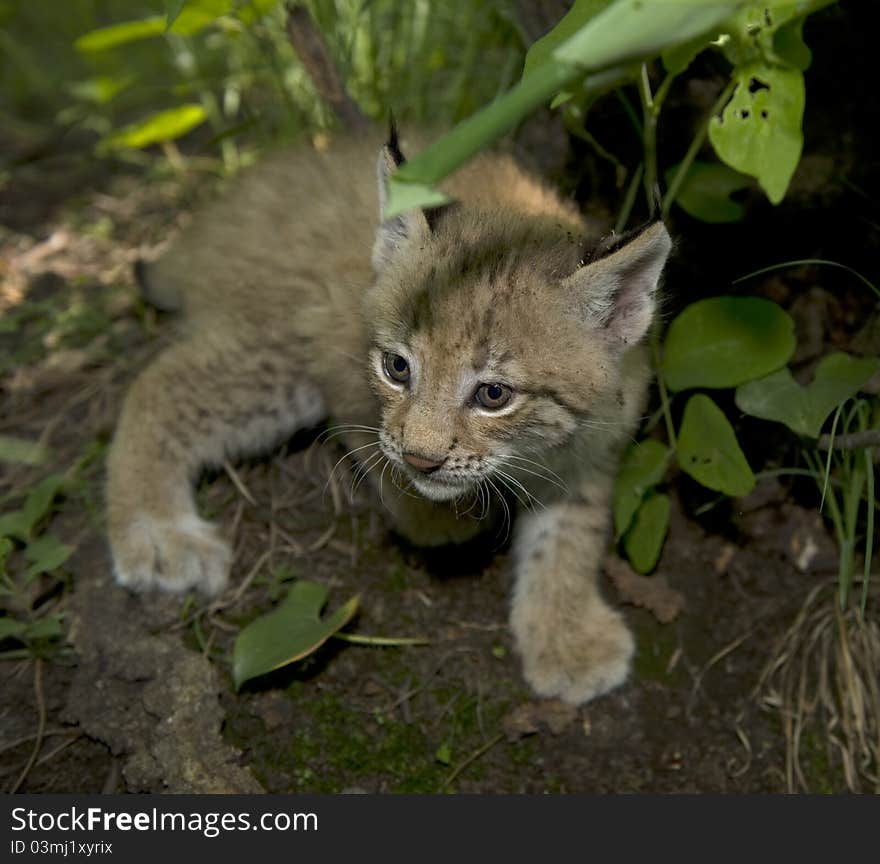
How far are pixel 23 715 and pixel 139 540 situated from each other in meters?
0.54

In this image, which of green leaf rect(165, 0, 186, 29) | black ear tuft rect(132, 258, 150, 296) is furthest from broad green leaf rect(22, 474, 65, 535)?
green leaf rect(165, 0, 186, 29)

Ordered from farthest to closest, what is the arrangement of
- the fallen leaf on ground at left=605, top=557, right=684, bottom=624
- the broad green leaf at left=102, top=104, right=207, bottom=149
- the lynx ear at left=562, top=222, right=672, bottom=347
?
the broad green leaf at left=102, top=104, right=207, bottom=149, the fallen leaf on ground at left=605, top=557, right=684, bottom=624, the lynx ear at left=562, top=222, right=672, bottom=347

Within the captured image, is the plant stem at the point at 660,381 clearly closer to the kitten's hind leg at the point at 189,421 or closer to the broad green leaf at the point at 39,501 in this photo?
the kitten's hind leg at the point at 189,421

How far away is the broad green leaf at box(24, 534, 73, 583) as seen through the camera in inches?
95.3

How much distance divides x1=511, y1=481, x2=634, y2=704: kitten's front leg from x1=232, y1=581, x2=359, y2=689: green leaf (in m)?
0.51

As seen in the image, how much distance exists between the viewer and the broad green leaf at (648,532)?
2605 millimetres

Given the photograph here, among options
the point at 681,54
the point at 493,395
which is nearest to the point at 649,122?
the point at 681,54

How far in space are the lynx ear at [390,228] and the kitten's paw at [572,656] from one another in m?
1.08

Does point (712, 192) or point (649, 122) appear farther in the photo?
point (712, 192)

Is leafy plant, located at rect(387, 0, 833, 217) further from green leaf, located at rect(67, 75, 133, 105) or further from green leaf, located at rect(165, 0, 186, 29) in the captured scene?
green leaf, located at rect(67, 75, 133, 105)

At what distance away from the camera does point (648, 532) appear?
2625mm

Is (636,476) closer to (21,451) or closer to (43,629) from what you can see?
(43,629)

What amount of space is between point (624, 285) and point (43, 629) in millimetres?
1682

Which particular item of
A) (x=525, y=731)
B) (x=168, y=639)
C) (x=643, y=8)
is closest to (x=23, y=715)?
(x=168, y=639)
